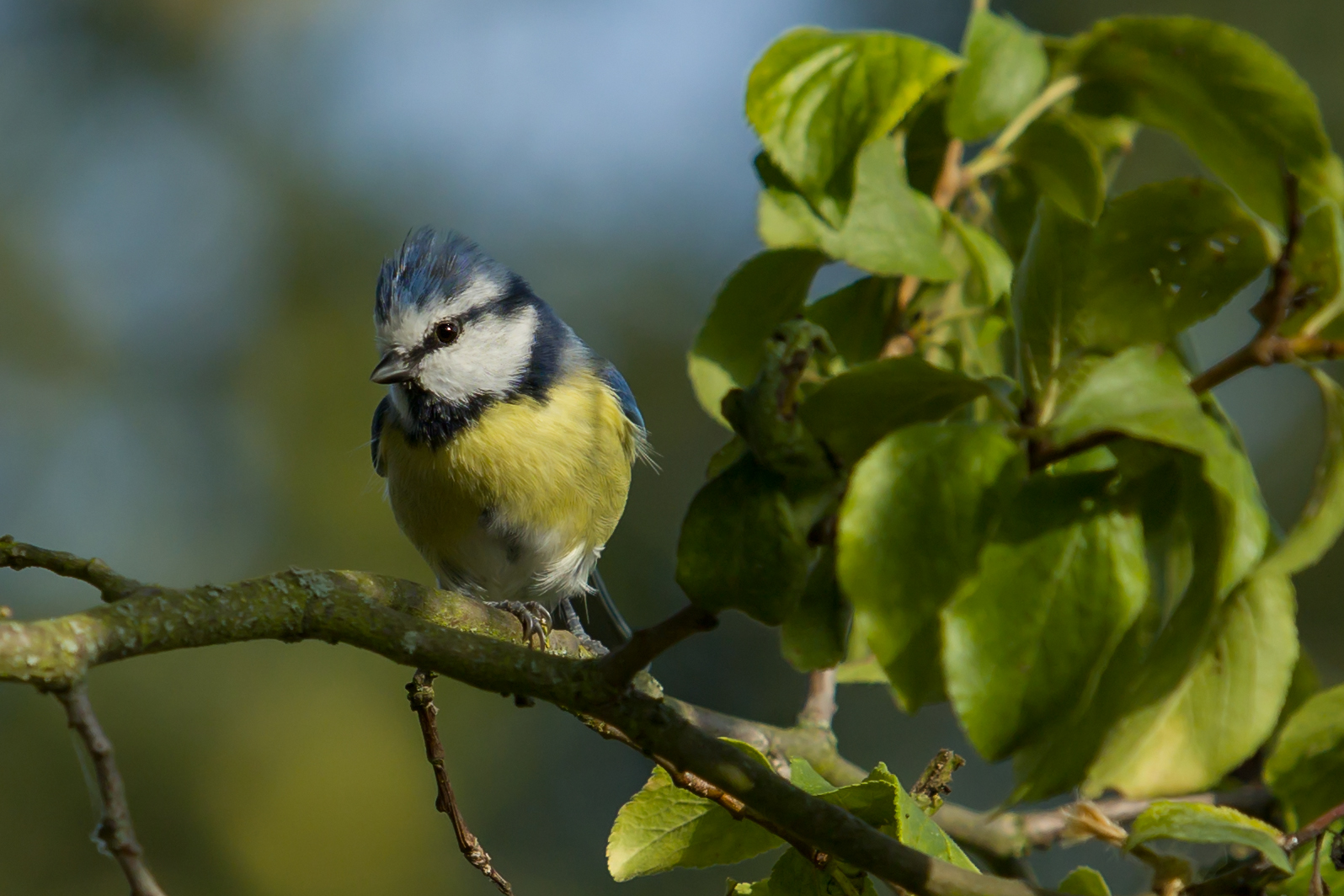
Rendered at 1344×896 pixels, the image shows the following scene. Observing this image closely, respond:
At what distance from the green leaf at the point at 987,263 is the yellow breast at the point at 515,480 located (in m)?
1.28

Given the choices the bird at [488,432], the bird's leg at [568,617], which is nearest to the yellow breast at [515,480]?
the bird at [488,432]

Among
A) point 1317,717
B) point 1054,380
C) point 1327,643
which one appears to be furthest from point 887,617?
point 1327,643

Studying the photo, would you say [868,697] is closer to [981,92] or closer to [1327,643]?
[1327,643]

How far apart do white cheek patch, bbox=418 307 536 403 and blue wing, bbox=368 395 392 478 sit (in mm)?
203

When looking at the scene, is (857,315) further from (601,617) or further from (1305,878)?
(601,617)

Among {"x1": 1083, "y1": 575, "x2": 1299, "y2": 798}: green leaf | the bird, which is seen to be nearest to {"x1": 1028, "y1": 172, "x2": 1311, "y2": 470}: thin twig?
{"x1": 1083, "y1": 575, "x2": 1299, "y2": 798}: green leaf

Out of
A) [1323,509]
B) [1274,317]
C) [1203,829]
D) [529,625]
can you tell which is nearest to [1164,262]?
[1274,317]

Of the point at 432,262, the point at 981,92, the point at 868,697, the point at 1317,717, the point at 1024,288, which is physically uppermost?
A: the point at 432,262

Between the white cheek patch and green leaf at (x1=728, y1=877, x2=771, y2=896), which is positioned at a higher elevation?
the white cheek patch

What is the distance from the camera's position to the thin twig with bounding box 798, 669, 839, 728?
60.7 inches

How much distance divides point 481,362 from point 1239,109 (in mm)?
1895

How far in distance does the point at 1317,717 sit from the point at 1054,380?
50 centimetres

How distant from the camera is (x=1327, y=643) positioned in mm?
4605

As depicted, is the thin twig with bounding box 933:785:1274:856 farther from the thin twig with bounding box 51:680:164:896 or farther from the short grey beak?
the short grey beak
